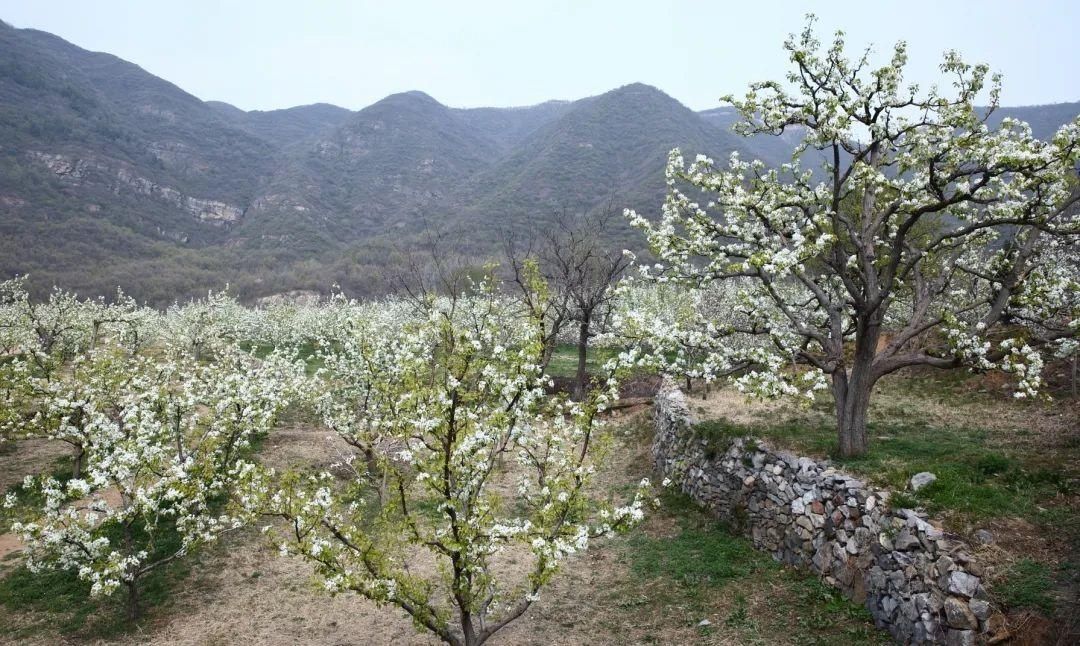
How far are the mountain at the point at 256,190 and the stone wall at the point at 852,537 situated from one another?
6611cm

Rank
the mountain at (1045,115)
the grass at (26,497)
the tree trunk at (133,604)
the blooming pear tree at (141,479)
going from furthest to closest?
the mountain at (1045,115), the grass at (26,497), the tree trunk at (133,604), the blooming pear tree at (141,479)

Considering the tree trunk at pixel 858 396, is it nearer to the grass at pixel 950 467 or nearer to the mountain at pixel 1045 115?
the grass at pixel 950 467

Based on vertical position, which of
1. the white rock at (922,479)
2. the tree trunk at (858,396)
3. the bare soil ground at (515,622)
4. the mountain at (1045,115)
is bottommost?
the bare soil ground at (515,622)

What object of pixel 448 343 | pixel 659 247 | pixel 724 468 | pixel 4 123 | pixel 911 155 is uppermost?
pixel 4 123

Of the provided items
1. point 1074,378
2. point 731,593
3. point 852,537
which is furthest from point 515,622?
point 1074,378

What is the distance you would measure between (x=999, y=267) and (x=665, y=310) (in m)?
25.3

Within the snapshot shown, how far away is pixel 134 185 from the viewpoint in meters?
147

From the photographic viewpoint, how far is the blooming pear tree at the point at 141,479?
1051cm

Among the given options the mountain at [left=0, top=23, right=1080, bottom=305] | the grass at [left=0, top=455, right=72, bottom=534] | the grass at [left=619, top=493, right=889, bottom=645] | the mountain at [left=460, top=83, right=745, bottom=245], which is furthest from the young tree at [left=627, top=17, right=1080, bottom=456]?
the mountain at [left=460, top=83, right=745, bottom=245]

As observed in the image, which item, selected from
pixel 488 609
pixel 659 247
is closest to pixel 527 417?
pixel 488 609

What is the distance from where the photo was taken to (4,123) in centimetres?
13750

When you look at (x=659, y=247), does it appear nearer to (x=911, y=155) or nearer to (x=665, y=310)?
(x=911, y=155)

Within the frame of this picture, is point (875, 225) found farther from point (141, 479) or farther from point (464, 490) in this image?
point (141, 479)

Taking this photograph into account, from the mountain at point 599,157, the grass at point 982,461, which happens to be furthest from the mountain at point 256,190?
the grass at point 982,461
